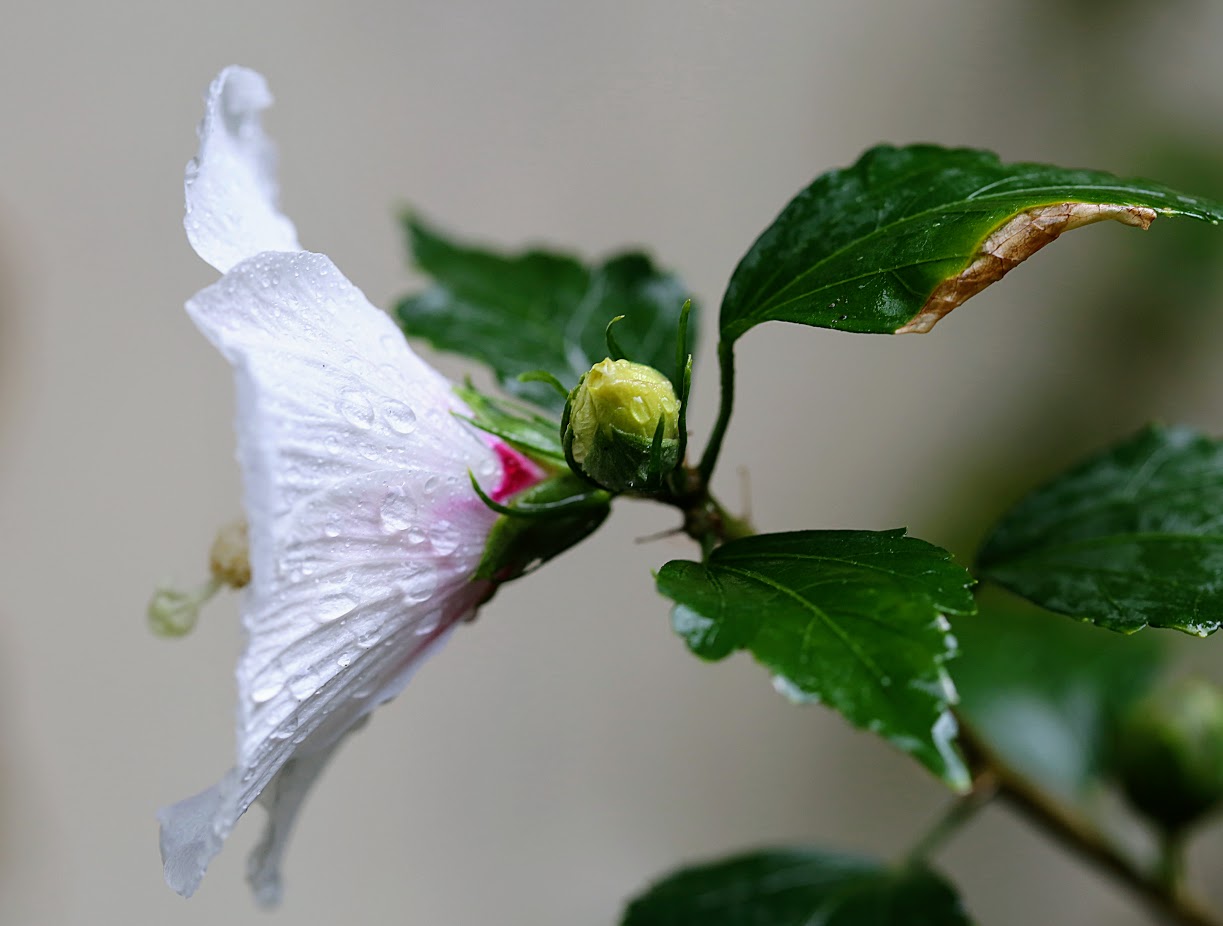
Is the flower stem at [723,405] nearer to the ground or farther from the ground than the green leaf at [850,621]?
farther from the ground

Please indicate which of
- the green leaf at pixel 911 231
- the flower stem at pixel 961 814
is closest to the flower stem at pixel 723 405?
the green leaf at pixel 911 231

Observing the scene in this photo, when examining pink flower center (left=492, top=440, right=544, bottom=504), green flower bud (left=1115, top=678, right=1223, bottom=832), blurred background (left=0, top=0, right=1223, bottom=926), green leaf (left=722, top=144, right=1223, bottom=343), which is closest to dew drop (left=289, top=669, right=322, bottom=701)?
pink flower center (left=492, top=440, right=544, bottom=504)

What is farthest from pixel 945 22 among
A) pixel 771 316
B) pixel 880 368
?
pixel 771 316

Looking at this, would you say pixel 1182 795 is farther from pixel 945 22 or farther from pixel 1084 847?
pixel 945 22

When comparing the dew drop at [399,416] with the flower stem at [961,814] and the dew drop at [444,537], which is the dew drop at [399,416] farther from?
the flower stem at [961,814]

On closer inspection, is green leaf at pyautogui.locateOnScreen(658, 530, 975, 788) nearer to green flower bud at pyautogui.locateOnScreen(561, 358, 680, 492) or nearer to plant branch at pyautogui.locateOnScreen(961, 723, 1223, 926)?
green flower bud at pyautogui.locateOnScreen(561, 358, 680, 492)

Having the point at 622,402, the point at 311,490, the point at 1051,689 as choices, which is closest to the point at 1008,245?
the point at 622,402
